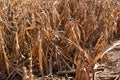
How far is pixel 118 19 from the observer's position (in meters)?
1.80

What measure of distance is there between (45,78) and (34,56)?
5.2 inches

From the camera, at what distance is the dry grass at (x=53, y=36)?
1.30m

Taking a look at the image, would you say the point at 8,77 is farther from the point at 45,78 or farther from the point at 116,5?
the point at 116,5

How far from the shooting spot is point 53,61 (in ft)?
4.46

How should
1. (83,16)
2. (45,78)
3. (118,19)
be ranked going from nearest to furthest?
(45,78), (83,16), (118,19)

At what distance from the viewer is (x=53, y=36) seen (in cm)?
143

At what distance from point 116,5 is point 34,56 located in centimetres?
76

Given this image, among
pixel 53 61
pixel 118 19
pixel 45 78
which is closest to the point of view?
pixel 45 78

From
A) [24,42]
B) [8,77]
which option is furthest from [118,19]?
[8,77]

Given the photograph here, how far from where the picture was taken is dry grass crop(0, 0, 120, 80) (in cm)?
130

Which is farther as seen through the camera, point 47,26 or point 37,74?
point 47,26

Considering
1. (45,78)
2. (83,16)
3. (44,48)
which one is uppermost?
(83,16)

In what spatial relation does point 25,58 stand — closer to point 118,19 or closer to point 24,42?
point 24,42

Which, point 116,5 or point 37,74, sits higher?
point 116,5
